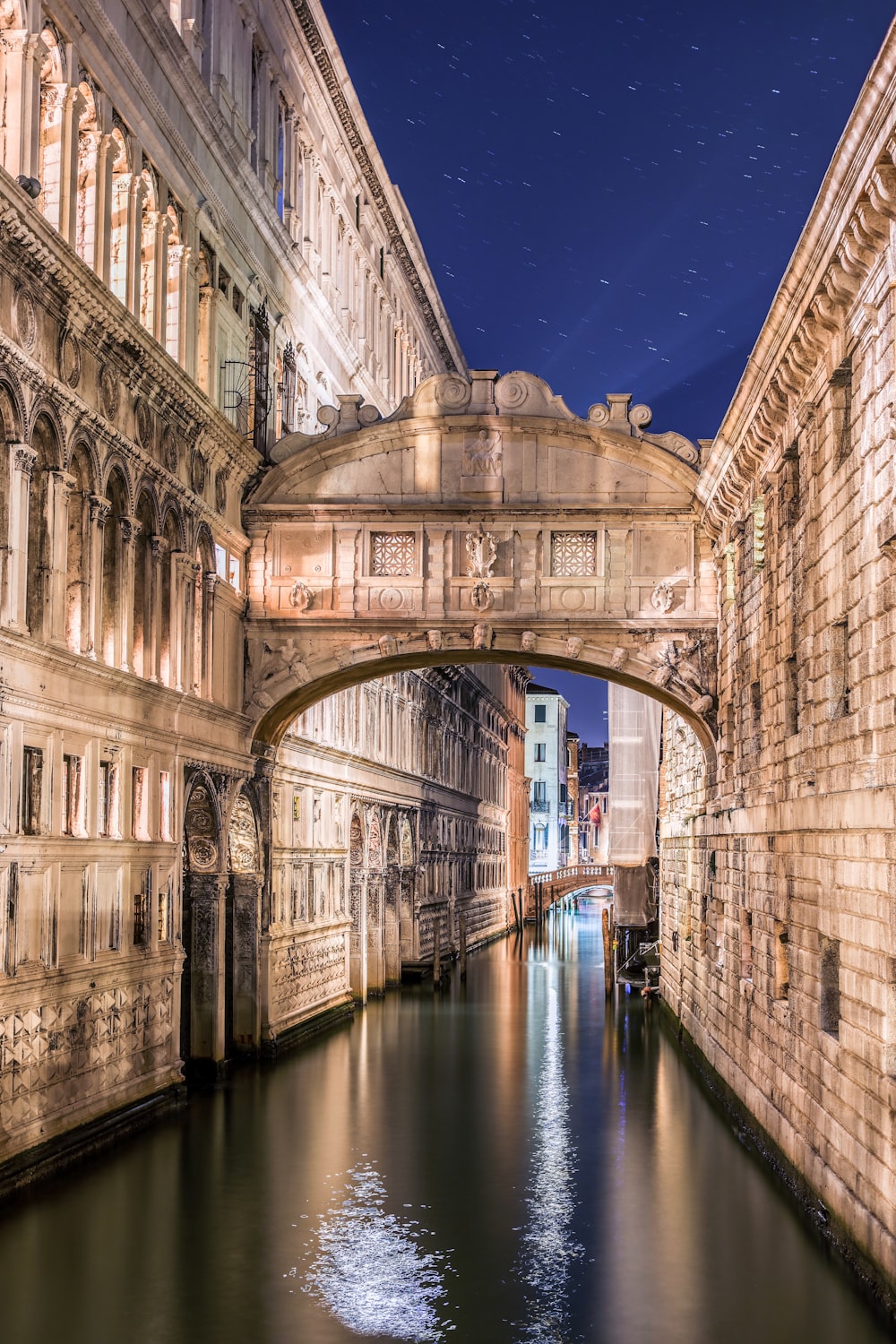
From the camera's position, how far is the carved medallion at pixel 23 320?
14.0 metres

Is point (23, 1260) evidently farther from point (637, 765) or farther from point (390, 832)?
point (637, 765)

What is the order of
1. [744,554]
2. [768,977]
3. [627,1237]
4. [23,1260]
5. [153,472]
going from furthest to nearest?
[744,554] < [153,472] < [768,977] < [627,1237] < [23,1260]

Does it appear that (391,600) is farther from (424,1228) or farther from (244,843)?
(424,1228)

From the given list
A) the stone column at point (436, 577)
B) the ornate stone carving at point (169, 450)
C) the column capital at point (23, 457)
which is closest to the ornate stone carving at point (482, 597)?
the stone column at point (436, 577)

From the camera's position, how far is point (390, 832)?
3556 cm

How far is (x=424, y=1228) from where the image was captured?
13.7 meters

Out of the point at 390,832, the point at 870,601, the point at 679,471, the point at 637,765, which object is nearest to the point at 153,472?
the point at 679,471

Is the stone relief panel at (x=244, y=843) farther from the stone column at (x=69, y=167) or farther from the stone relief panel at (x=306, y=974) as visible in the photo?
the stone column at (x=69, y=167)

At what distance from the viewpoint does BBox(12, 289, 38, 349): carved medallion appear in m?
14.0

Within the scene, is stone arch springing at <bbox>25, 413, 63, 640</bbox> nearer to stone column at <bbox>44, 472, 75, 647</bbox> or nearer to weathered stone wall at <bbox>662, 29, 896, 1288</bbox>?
stone column at <bbox>44, 472, 75, 647</bbox>

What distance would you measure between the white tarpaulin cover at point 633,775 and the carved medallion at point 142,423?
2755 cm

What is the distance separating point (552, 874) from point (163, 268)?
6532cm

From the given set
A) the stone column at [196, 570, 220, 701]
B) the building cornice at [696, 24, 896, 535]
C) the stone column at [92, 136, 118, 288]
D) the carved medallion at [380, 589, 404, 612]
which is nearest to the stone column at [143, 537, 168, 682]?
the stone column at [196, 570, 220, 701]

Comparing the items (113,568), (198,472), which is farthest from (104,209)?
(198,472)
